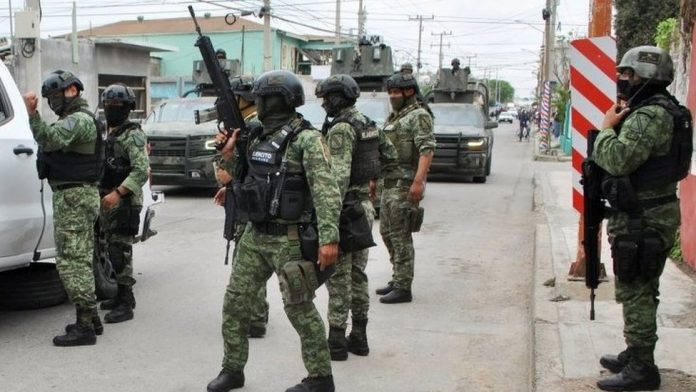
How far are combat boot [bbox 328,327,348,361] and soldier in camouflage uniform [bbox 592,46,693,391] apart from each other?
158 centimetres

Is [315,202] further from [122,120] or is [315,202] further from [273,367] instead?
[122,120]

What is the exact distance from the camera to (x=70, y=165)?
498cm

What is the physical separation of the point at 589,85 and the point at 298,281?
3.77m

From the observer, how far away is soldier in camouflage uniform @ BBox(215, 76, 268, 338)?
13.6 ft

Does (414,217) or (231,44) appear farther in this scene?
(231,44)

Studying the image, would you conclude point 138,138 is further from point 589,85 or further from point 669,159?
point 589,85

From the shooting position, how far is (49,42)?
993 inches

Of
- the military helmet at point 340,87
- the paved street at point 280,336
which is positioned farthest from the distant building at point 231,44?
the military helmet at point 340,87

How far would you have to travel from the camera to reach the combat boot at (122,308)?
5652mm

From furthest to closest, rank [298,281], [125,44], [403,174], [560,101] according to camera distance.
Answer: [560,101] < [125,44] < [403,174] < [298,281]

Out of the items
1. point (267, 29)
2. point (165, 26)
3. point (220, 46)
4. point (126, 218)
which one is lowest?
point (126, 218)

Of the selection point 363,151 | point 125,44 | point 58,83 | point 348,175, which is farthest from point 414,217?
point 125,44

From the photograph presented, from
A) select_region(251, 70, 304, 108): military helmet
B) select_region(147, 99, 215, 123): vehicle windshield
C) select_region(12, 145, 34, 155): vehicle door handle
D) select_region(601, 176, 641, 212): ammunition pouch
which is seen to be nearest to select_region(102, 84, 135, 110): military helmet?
select_region(12, 145, 34, 155): vehicle door handle

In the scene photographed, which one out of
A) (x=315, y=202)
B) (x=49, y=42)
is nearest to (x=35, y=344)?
(x=315, y=202)
